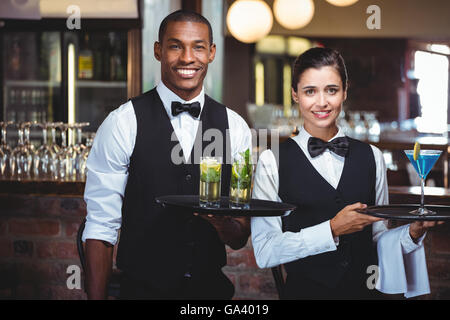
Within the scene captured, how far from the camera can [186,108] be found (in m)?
2.00

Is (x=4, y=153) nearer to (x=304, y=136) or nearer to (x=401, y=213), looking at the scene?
(x=304, y=136)

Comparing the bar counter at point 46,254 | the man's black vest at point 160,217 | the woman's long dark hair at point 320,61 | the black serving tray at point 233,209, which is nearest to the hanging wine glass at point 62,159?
the bar counter at point 46,254

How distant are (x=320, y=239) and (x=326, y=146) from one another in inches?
11.8

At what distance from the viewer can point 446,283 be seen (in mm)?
2730

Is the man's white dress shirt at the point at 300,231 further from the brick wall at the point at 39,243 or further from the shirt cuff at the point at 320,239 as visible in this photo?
the brick wall at the point at 39,243

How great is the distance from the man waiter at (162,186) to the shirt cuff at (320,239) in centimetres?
25

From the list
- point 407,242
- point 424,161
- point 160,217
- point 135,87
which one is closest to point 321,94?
point 424,161

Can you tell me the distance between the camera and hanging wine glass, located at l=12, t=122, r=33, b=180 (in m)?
2.91

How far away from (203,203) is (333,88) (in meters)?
0.52

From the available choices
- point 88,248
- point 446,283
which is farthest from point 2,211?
point 446,283

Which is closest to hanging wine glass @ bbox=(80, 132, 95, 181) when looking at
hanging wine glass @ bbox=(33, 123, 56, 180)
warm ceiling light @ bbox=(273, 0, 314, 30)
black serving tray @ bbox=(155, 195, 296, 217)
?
hanging wine glass @ bbox=(33, 123, 56, 180)

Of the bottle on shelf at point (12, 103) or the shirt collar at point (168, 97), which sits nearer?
the shirt collar at point (168, 97)

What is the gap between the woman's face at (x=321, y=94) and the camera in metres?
1.86
